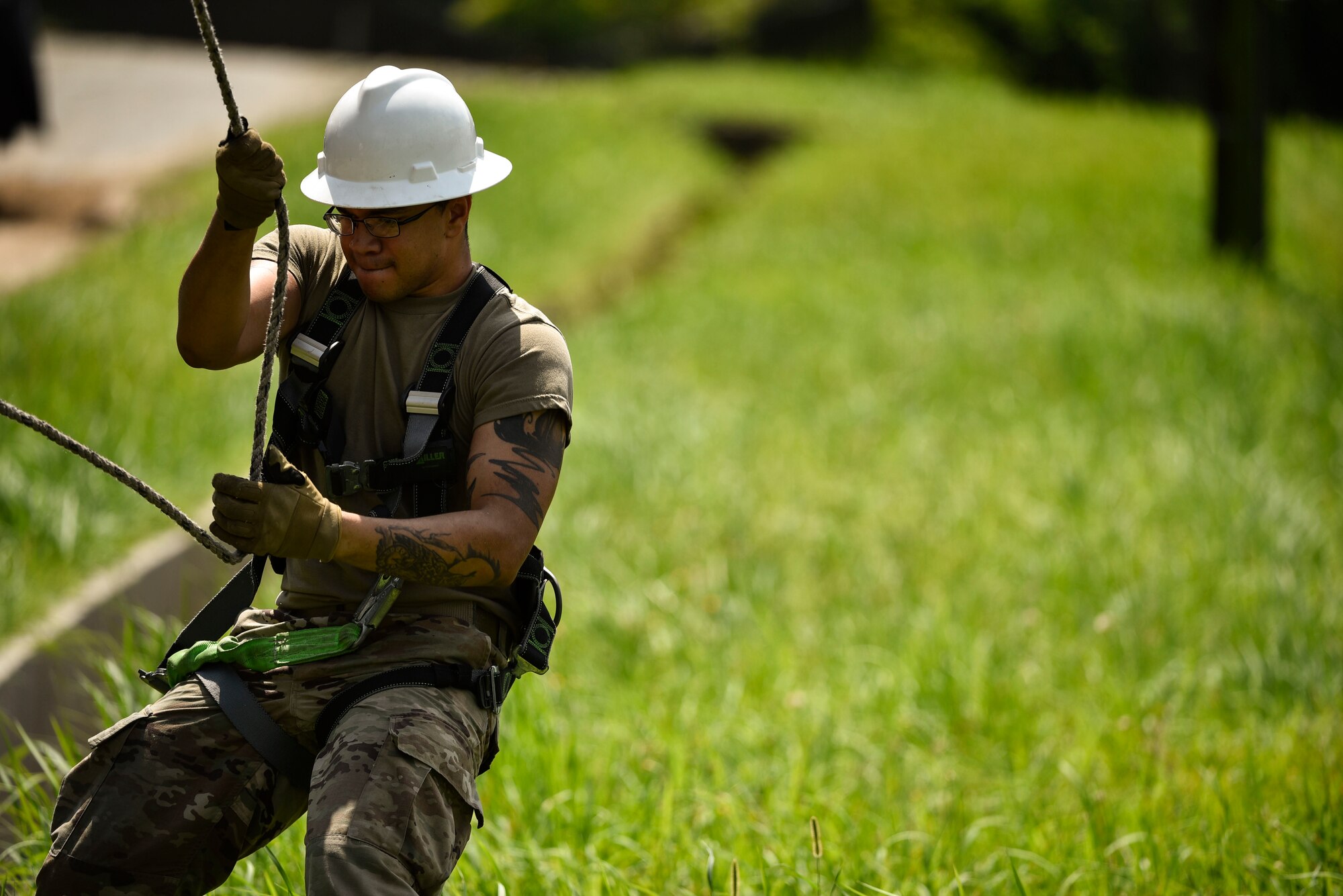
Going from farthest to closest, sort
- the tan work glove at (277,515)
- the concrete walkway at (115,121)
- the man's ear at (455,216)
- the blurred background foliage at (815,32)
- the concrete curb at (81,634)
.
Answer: the blurred background foliage at (815,32), the concrete walkway at (115,121), the concrete curb at (81,634), the man's ear at (455,216), the tan work glove at (277,515)

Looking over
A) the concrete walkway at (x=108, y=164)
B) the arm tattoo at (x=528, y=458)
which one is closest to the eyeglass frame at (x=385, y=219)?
the arm tattoo at (x=528, y=458)

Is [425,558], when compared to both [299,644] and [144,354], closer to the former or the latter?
[299,644]

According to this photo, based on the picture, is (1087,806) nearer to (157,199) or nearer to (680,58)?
(157,199)

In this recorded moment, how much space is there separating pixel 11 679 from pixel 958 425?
201 inches

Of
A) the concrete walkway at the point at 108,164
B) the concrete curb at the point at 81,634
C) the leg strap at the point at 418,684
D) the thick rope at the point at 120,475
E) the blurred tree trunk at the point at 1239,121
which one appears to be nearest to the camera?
the thick rope at the point at 120,475

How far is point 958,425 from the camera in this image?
7.44m

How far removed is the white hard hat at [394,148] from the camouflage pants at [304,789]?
0.77 metres

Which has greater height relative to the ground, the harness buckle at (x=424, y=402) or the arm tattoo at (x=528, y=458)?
the harness buckle at (x=424, y=402)

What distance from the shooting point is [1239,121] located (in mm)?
10570

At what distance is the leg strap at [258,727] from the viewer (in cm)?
231

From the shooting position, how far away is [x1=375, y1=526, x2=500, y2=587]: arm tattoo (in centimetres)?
220

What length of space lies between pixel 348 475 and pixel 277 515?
261 mm

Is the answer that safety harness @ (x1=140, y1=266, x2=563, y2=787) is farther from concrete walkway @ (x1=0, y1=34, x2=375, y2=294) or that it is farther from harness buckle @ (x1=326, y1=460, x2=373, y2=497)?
concrete walkway @ (x1=0, y1=34, x2=375, y2=294)

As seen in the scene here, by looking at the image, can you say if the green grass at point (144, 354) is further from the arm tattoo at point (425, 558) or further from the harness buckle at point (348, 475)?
the arm tattoo at point (425, 558)
